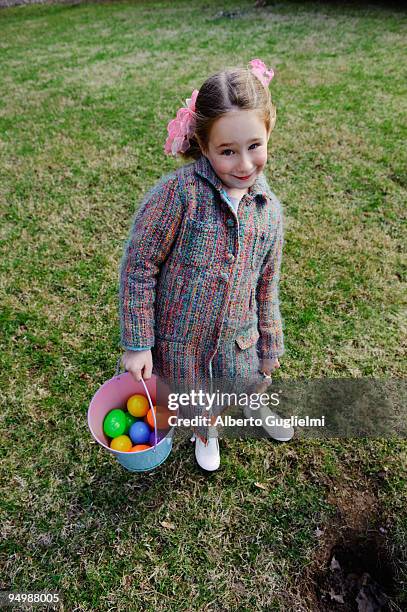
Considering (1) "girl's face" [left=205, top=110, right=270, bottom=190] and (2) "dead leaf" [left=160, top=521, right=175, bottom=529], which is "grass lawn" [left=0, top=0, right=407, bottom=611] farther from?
(1) "girl's face" [left=205, top=110, right=270, bottom=190]

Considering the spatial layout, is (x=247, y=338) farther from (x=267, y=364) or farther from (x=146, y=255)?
(x=146, y=255)

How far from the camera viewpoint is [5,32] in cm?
956

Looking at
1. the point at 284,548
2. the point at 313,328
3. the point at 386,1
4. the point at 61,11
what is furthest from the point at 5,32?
the point at 284,548

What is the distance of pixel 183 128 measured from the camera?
1.39 m

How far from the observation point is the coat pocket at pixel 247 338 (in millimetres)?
1688

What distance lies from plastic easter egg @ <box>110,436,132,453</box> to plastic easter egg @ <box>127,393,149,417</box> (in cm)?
11

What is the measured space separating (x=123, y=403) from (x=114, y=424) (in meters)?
0.13

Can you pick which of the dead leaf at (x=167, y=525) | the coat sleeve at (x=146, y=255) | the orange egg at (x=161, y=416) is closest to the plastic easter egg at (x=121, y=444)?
the orange egg at (x=161, y=416)

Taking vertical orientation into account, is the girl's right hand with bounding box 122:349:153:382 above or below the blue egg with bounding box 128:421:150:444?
above

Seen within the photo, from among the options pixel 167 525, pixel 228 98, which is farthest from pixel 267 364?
pixel 228 98

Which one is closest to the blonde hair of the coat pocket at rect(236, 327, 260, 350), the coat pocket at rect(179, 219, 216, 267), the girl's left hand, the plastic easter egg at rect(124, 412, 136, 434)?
the coat pocket at rect(179, 219, 216, 267)

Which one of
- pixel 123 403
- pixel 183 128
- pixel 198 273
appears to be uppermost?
pixel 183 128

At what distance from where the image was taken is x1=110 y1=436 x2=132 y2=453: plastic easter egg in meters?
1.90

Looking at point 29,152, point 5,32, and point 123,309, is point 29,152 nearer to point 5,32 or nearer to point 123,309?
point 123,309
